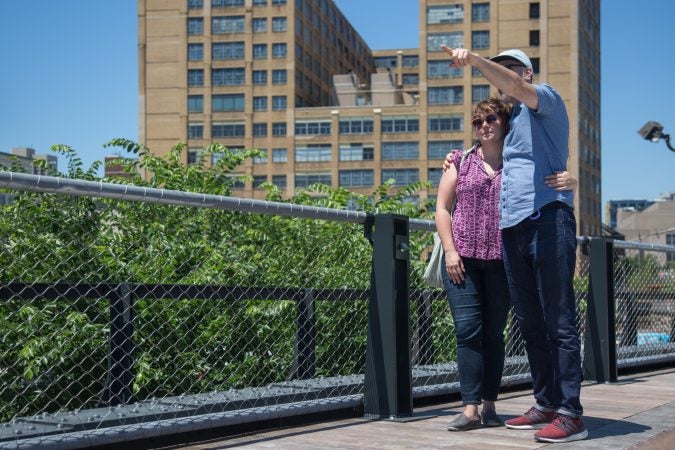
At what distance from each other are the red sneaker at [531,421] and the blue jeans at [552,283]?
13 centimetres

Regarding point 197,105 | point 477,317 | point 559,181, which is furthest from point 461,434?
point 197,105

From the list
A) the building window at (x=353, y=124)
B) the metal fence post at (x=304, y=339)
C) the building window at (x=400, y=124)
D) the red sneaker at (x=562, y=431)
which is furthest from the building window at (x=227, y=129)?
the red sneaker at (x=562, y=431)

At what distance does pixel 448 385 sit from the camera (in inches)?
270

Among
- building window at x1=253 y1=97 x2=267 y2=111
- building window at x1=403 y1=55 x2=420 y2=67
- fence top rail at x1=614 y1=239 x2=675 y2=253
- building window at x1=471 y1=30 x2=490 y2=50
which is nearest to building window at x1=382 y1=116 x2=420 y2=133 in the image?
building window at x1=471 y1=30 x2=490 y2=50

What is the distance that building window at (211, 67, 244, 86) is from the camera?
113m

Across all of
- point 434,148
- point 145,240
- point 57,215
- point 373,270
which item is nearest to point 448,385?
point 373,270

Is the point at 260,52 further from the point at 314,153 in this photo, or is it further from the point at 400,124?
the point at 400,124

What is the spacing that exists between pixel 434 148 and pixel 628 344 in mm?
99964

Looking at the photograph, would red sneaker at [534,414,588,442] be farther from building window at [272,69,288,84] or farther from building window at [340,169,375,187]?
building window at [272,69,288,84]

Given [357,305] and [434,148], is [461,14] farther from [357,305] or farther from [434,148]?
[357,305]

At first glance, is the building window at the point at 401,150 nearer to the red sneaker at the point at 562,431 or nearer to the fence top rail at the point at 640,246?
the fence top rail at the point at 640,246

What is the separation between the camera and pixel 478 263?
557 cm

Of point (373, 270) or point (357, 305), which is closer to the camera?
point (373, 270)

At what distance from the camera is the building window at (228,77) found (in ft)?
371
